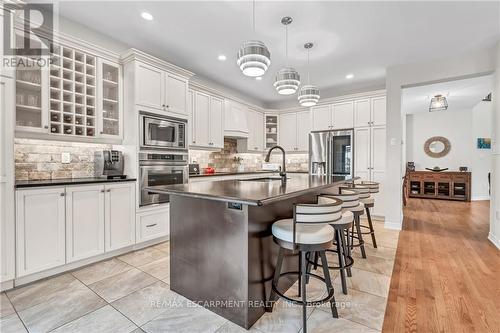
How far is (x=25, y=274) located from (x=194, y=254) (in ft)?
5.35

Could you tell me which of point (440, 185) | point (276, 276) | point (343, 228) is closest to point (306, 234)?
point (276, 276)

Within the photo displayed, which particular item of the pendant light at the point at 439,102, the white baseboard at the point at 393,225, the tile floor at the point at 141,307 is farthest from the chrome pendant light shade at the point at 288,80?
the pendant light at the point at 439,102

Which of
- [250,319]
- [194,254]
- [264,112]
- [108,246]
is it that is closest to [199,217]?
[194,254]

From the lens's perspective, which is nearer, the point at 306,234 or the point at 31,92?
the point at 306,234

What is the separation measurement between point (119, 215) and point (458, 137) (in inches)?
361

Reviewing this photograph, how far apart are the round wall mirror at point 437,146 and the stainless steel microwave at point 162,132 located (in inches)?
308

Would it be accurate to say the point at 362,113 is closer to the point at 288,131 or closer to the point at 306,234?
the point at 288,131

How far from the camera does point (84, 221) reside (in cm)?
260

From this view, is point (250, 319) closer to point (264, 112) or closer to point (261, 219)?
point (261, 219)

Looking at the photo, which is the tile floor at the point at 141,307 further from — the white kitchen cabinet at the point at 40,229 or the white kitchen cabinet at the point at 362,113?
the white kitchen cabinet at the point at 362,113

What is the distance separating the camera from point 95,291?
7.01 ft

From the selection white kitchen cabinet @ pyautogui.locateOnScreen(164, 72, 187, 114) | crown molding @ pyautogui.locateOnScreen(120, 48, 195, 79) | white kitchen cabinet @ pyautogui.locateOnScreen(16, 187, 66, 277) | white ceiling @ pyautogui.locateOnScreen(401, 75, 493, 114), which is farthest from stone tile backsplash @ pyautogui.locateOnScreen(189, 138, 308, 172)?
white ceiling @ pyautogui.locateOnScreen(401, 75, 493, 114)

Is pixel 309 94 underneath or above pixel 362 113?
underneath

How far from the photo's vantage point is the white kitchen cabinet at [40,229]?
7.14 feet
